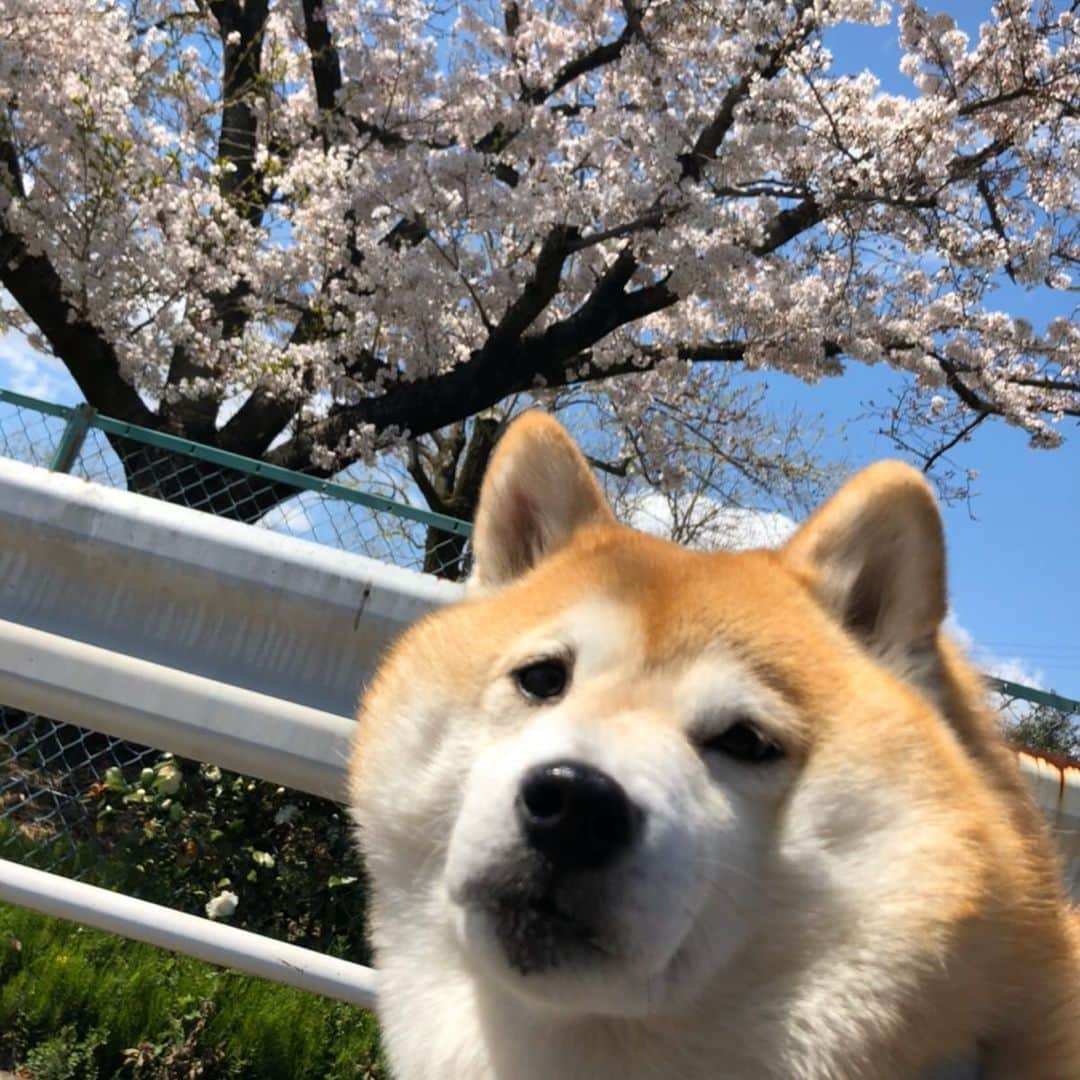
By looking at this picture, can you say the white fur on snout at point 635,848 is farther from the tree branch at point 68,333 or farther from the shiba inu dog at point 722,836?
the tree branch at point 68,333

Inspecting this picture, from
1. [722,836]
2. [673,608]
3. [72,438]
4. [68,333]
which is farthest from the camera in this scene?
[68,333]

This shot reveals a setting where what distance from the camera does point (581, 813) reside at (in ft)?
4.32

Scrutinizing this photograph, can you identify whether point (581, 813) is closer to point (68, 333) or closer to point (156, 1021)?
point (156, 1021)

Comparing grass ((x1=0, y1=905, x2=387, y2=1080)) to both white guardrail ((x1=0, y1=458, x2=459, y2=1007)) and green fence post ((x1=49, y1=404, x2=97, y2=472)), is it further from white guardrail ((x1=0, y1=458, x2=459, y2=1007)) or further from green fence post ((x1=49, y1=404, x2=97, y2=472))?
green fence post ((x1=49, y1=404, x2=97, y2=472))

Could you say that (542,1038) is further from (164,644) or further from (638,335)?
(638,335)

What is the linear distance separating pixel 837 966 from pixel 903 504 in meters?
0.75

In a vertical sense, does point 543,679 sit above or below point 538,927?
above

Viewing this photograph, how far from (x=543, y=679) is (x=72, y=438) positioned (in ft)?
7.47

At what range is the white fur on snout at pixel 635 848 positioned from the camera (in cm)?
133

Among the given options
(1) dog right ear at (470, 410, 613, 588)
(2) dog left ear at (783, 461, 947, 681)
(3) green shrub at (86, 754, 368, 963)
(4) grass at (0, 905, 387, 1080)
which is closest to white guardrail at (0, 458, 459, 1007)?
(1) dog right ear at (470, 410, 613, 588)

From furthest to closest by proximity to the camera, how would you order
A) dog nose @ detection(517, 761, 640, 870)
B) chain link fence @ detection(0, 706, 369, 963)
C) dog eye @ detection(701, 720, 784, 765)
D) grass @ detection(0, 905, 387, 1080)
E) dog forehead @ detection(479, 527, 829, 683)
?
chain link fence @ detection(0, 706, 369, 963), grass @ detection(0, 905, 387, 1080), dog forehead @ detection(479, 527, 829, 683), dog eye @ detection(701, 720, 784, 765), dog nose @ detection(517, 761, 640, 870)

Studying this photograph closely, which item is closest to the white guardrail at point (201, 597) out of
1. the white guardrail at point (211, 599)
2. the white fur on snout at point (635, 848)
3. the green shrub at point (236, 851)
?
the white guardrail at point (211, 599)

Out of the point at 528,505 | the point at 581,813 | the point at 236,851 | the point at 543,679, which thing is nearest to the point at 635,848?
the point at 581,813

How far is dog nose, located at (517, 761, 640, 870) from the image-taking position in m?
1.31
